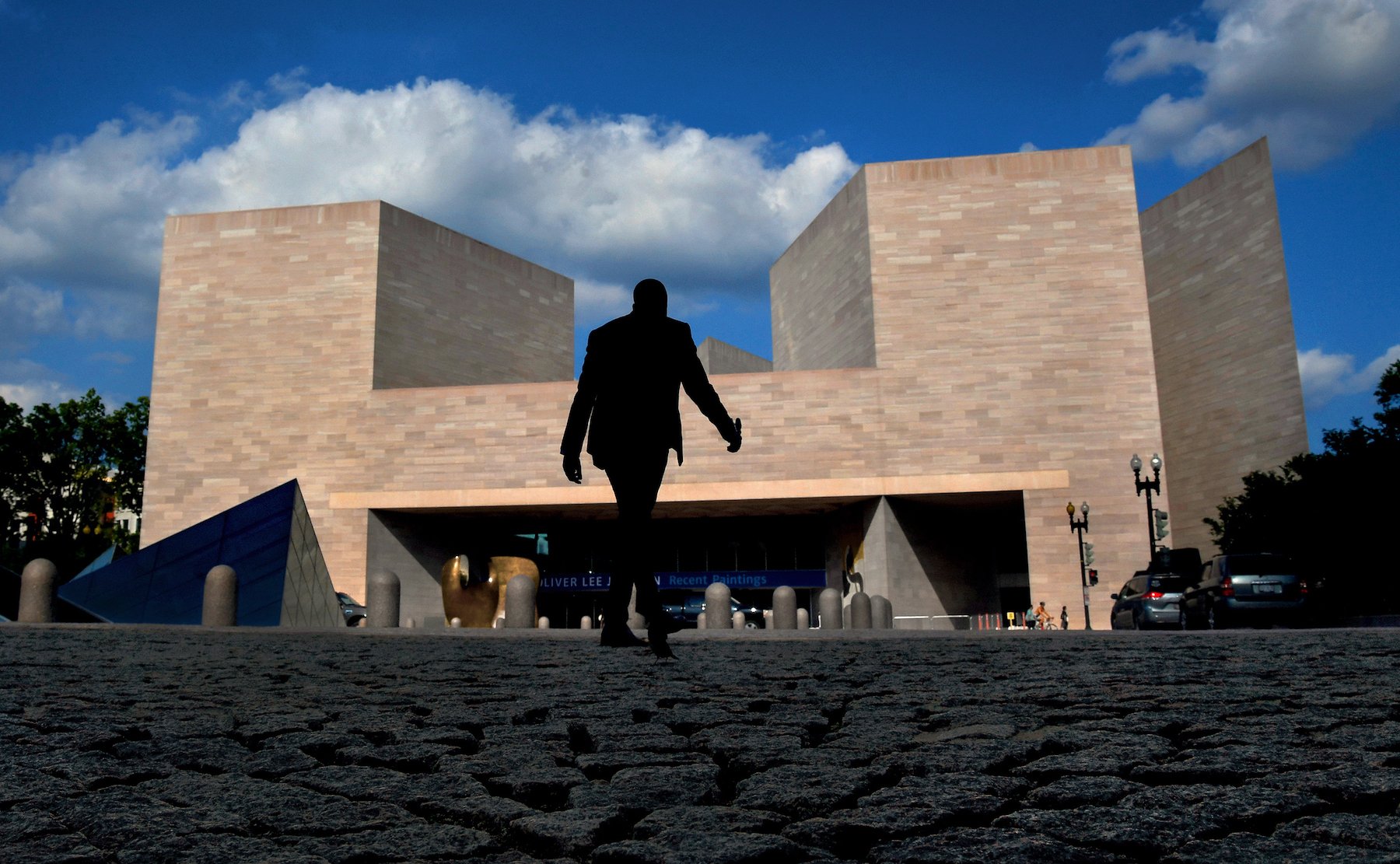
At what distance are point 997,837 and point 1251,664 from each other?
5.13m

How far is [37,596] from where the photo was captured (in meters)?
17.9

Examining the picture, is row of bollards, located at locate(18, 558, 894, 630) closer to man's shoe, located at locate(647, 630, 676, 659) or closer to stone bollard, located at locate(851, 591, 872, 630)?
stone bollard, located at locate(851, 591, 872, 630)

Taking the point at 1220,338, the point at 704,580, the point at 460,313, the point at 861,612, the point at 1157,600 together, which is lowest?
the point at 861,612

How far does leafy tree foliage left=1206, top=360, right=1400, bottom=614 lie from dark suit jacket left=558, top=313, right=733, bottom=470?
21499 millimetres

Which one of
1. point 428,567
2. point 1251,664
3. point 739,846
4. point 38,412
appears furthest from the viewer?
point 38,412

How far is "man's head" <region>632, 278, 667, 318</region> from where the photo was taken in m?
7.12

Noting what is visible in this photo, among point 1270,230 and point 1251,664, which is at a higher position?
point 1270,230

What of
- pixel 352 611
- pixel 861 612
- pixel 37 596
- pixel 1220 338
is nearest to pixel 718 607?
pixel 861 612

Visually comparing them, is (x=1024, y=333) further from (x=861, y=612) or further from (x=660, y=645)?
(x=660, y=645)

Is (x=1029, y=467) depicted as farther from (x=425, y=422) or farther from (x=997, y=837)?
(x=997, y=837)

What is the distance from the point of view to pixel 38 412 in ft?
173

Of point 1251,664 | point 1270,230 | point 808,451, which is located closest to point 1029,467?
point 808,451

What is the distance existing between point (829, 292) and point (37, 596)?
32302 mm

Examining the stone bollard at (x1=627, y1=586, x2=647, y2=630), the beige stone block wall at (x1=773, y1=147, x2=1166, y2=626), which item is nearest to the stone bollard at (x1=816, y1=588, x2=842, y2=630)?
the stone bollard at (x1=627, y1=586, x2=647, y2=630)
